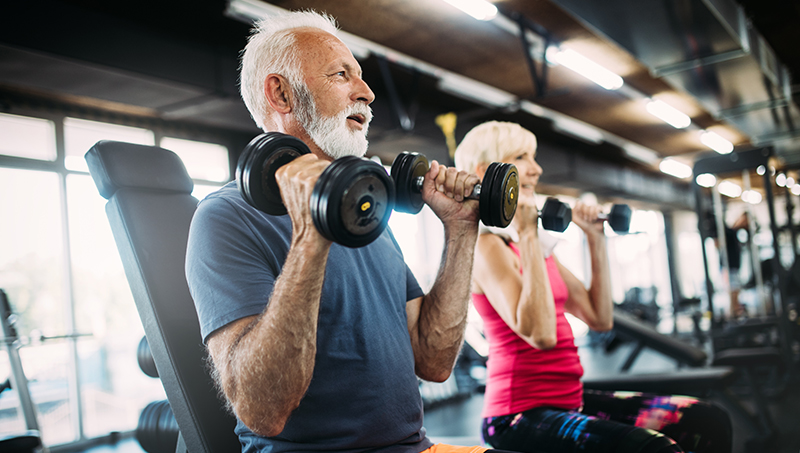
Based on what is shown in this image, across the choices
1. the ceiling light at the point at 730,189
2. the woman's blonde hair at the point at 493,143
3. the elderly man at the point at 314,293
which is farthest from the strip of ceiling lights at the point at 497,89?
the ceiling light at the point at 730,189

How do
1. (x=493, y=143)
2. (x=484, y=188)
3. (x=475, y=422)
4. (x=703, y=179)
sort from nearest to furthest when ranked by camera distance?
(x=484, y=188) < (x=493, y=143) < (x=475, y=422) < (x=703, y=179)

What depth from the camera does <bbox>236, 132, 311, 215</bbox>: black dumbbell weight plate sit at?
2.70 feet

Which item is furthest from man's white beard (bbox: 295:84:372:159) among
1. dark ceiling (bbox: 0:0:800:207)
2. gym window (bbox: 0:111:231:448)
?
gym window (bbox: 0:111:231:448)

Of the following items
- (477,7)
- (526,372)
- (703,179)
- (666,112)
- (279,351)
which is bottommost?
(526,372)

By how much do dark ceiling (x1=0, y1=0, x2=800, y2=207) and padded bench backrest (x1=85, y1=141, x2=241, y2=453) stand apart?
2.87m

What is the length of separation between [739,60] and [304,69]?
467 cm

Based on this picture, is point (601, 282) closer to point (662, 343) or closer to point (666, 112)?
point (662, 343)

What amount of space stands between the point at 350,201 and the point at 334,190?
3 cm

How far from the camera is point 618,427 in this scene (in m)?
1.34

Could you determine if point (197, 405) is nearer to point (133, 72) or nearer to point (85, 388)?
point (133, 72)

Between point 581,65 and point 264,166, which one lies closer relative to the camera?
point 264,166

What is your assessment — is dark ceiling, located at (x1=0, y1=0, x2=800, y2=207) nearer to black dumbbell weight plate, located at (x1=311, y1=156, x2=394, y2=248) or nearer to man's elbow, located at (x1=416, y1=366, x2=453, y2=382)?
man's elbow, located at (x1=416, y1=366, x2=453, y2=382)

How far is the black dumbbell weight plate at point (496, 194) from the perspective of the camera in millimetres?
1096

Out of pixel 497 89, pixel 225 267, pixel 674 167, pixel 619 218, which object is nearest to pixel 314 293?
pixel 225 267
